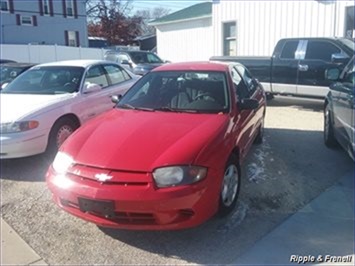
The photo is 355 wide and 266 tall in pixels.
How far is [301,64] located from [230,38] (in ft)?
19.4

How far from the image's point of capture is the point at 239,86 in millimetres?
5297

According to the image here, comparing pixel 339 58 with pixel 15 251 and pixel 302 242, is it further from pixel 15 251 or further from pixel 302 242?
pixel 15 251

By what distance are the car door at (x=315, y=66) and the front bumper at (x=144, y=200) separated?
7.19 metres

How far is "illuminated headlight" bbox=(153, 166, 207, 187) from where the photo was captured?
134 inches

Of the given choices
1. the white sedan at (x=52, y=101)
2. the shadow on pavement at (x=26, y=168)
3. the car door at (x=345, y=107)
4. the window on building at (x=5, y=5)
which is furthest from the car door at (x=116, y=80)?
the window on building at (x=5, y=5)

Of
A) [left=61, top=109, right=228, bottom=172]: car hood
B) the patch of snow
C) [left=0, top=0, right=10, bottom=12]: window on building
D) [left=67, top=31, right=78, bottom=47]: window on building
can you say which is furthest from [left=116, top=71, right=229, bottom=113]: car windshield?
[left=67, top=31, right=78, bottom=47]: window on building

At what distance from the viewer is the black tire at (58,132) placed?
19.4ft

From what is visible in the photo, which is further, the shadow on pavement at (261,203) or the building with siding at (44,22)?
the building with siding at (44,22)

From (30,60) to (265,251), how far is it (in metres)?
28.8

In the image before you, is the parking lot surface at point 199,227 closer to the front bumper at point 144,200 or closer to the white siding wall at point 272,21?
the front bumper at point 144,200

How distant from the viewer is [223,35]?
51.8 ft

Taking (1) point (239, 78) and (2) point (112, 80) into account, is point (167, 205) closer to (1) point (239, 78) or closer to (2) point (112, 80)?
(1) point (239, 78)

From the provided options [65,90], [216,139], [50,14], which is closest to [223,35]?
[65,90]

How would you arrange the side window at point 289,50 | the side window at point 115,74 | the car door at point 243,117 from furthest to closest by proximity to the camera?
Answer: the side window at point 289,50, the side window at point 115,74, the car door at point 243,117
